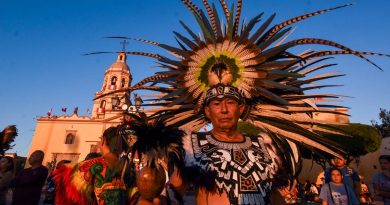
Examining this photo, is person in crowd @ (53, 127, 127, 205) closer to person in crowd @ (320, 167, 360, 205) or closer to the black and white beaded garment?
the black and white beaded garment

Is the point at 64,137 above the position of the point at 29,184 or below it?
above

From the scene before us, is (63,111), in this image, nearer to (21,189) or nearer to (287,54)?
(21,189)

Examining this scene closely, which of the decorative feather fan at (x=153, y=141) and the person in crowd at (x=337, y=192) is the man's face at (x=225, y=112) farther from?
the person in crowd at (x=337, y=192)

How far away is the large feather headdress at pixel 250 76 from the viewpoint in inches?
113

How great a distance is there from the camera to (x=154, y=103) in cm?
337

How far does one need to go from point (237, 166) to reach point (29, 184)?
15.5ft

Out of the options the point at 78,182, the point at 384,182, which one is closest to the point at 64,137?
the point at 78,182

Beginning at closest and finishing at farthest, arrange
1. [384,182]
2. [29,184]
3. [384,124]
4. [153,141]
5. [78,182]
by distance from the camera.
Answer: [153,141] < [78,182] < [29,184] < [384,182] < [384,124]

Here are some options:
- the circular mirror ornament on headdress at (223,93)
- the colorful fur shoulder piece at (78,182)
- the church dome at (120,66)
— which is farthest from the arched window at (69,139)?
the circular mirror ornament on headdress at (223,93)

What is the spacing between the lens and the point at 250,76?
290 cm

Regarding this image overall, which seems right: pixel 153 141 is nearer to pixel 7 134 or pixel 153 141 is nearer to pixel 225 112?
pixel 225 112

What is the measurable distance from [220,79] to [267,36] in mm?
788

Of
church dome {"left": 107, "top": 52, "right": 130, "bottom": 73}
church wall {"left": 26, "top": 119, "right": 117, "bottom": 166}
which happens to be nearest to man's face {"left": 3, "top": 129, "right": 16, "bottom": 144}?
church wall {"left": 26, "top": 119, "right": 117, "bottom": 166}

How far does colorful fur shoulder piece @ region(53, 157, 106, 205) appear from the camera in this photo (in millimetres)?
3473
